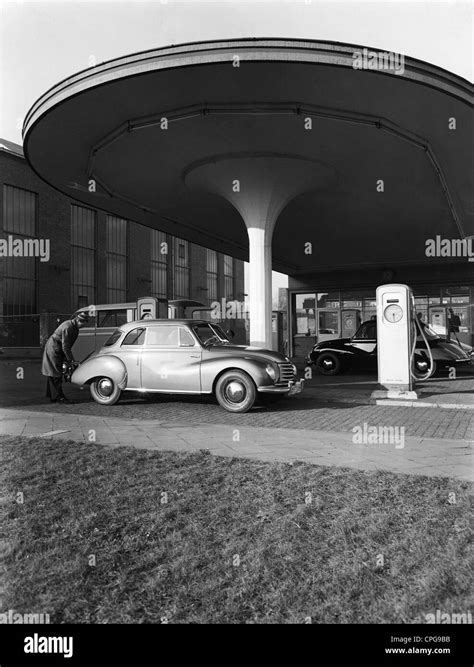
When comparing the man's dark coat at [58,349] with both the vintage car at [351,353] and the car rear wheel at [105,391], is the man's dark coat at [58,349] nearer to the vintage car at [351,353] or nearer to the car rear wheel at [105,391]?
the car rear wheel at [105,391]

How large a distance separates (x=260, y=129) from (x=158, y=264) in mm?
37020

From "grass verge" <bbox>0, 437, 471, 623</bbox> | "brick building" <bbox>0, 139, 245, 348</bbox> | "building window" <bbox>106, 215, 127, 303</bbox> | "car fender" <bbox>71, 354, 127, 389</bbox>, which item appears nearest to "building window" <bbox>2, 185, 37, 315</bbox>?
"brick building" <bbox>0, 139, 245, 348</bbox>

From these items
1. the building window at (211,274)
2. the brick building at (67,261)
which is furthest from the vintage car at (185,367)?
the building window at (211,274)

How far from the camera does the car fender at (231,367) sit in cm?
943

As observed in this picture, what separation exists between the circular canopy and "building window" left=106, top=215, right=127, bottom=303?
79.6 feet

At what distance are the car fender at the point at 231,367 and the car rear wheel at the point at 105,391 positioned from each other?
74.8 inches

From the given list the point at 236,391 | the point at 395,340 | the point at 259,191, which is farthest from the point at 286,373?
the point at 259,191

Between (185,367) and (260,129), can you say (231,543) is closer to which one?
(185,367)

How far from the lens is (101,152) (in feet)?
40.3

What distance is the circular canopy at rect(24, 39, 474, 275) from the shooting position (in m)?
8.70

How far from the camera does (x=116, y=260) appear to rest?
139ft

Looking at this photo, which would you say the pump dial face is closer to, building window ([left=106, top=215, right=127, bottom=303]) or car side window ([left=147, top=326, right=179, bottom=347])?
car side window ([left=147, top=326, right=179, bottom=347])
